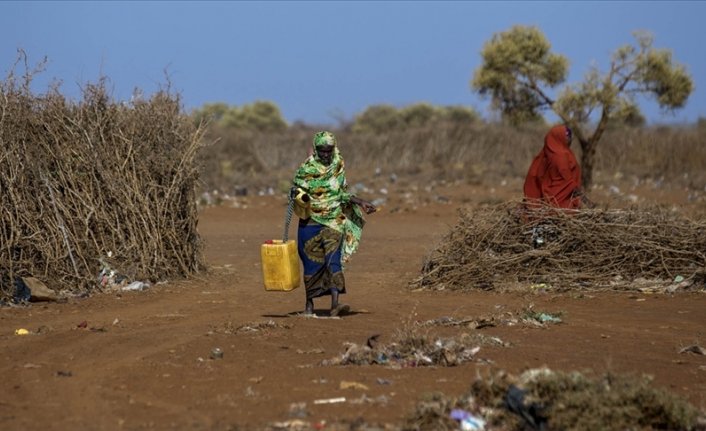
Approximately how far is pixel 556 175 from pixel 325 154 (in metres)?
4.17

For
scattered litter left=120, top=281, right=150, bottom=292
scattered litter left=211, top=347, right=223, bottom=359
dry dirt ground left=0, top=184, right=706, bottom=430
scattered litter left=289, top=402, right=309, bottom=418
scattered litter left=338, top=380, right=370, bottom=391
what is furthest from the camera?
scattered litter left=120, top=281, right=150, bottom=292

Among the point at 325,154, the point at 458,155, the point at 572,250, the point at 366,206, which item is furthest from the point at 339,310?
the point at 458,155

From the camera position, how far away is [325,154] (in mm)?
10531

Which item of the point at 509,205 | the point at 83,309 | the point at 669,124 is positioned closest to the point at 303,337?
the point at 83,309

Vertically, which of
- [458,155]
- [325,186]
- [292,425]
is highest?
[458,155]

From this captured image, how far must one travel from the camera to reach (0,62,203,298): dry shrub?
490 inches

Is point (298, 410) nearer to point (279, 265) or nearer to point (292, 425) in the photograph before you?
point (292, 425)

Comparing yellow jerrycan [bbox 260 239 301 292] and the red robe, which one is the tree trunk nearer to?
the red robe

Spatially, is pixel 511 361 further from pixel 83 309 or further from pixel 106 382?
pixel 83 309

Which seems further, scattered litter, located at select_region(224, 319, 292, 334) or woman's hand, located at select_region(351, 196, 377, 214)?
woman's hand, located at select_region(351, 196, 377, 214)

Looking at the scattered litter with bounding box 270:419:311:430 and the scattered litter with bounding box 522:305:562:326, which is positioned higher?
the scattered litter with bounding box 522:305:562:326

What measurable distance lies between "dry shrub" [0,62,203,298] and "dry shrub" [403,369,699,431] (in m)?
7.14

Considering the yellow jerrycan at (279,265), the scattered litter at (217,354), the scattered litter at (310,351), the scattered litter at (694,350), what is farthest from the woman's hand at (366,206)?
the scattered litter at (694,350)

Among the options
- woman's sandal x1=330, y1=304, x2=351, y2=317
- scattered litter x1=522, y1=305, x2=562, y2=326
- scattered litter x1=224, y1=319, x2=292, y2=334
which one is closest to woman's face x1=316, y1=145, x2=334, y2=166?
woman's sandal x1=330, y1=304, x2=351, y2=317
